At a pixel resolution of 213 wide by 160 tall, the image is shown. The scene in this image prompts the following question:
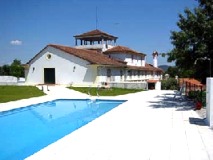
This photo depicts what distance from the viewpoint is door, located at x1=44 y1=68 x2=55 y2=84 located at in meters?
37.9

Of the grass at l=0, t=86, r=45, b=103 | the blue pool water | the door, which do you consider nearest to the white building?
the door

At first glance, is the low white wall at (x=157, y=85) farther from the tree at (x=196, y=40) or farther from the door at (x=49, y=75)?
the tree at (x=196, y=40)

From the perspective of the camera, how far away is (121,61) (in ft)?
147

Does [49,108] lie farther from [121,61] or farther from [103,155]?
[121,61]

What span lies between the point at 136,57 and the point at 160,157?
1700 inches

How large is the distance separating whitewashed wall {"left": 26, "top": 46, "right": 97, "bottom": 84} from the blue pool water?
12.6 meters

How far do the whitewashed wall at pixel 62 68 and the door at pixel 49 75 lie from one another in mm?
432

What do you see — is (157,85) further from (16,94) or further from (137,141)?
(137,141)

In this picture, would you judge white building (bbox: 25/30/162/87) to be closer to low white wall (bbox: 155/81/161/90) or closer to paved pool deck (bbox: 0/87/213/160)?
low white wall (bbox: 155/81/161/90)

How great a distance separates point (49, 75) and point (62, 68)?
94.2 inches

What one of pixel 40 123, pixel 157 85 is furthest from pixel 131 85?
pixel 40 123

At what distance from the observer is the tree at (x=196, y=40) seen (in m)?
15.2

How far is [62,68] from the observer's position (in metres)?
37.0

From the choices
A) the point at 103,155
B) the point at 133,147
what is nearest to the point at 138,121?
the point at 133,147
